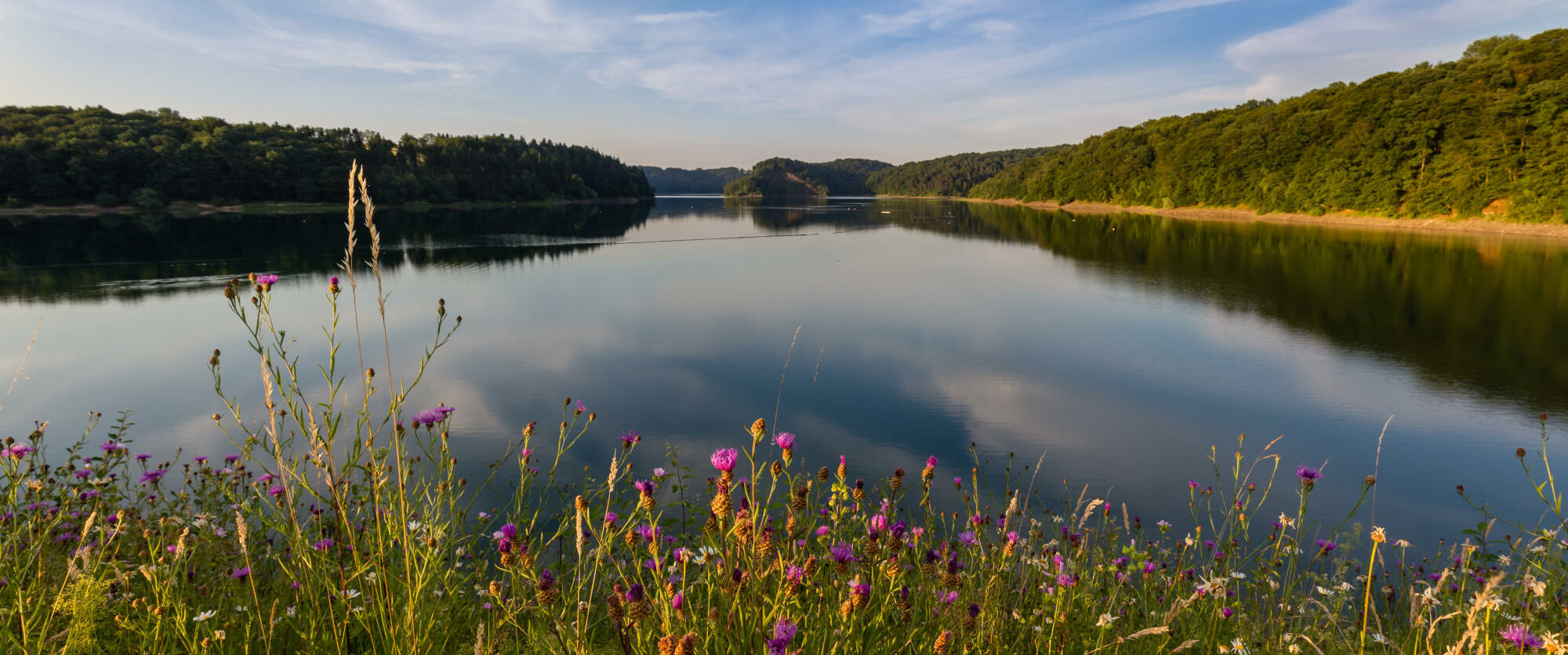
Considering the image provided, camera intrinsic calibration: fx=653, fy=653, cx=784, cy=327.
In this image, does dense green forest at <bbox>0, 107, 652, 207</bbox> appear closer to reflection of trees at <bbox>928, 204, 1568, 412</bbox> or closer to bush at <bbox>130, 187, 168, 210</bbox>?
bush at <bbox>130, 187, 168, 210</bbox>

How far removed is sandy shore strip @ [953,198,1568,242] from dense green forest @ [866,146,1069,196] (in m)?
90.1

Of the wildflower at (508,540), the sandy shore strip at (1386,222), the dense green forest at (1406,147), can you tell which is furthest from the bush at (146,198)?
the dense green forest at (1406,147)

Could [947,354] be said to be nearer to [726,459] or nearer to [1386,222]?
[726,459]

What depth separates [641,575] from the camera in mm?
3207

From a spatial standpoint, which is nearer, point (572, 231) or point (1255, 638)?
point (1255, 638)

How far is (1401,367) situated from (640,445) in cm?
1396

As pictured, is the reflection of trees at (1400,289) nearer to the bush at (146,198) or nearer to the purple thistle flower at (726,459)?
the purple thistle flower at (726,459)

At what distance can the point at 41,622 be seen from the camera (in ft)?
8.58

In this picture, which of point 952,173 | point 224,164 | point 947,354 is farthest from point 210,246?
point 952,173

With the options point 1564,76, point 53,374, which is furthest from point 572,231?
point 1564,76

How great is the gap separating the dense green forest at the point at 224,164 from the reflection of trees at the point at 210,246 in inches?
351

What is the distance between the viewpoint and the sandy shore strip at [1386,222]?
119 feet

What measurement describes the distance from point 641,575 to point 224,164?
89.7 m

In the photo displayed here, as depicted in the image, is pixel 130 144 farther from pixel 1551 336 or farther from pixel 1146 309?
pixel 1551 336
